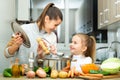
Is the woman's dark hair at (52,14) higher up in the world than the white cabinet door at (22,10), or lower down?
lower down

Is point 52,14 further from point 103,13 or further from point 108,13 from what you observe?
point 103,13

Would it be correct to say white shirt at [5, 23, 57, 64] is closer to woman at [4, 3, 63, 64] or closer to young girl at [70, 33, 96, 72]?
woman at [4, 3, 63, 64]

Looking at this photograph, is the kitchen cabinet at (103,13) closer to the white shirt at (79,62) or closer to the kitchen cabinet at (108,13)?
the kitchen cabinet at (108,13)

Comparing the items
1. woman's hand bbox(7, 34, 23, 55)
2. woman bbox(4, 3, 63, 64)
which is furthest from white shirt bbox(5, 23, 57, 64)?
woman's hand bbox(7, 34, 23, 55)

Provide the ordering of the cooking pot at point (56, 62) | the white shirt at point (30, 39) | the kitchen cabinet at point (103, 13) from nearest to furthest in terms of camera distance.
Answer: the cooking pot at point (56, 62) < the white shirt at point (30, 39) < the kitchen cabinet at point (103, 13)

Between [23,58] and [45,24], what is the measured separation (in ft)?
0.95

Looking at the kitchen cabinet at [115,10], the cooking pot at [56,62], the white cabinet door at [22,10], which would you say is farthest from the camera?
the white cabinet door at [22,10]

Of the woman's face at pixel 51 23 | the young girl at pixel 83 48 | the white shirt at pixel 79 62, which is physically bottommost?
the white shirt at pixel 79 62


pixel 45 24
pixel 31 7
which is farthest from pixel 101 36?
pixel 45 24

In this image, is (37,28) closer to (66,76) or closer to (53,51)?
(53,51)

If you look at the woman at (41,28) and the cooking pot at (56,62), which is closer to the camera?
the cooking pot at (56,62)

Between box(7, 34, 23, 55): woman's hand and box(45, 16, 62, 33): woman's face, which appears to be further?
box(45, 16, 62, 33): woman's face

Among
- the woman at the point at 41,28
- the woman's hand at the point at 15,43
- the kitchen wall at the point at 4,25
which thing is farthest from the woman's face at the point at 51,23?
the kitchen wall at the point at 4,25

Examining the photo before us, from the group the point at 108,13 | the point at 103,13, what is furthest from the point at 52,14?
the point at 103,13
